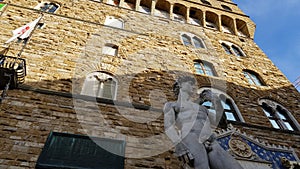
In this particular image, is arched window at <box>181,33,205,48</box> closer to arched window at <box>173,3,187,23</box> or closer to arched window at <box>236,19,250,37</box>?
arched window at <box>173,3,187,23</box>

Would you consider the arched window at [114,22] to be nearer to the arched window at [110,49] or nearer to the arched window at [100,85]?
the arched window at [110,49]

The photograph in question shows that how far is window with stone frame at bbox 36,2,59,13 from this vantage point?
32.2 ft

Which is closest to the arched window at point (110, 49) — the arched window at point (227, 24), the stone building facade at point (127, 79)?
the stone building facade at point (127, 79)

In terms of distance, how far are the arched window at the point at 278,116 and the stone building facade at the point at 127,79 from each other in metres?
0.03

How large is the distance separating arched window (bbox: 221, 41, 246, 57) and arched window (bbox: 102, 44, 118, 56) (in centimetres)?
512

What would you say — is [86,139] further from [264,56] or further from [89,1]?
[264,56]

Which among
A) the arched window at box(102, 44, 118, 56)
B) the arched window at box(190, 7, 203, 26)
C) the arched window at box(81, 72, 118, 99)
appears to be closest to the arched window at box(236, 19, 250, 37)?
the arched window at box(190, 7, 203, 26)

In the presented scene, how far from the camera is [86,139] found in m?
4.61

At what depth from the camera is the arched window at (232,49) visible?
34.6 feet

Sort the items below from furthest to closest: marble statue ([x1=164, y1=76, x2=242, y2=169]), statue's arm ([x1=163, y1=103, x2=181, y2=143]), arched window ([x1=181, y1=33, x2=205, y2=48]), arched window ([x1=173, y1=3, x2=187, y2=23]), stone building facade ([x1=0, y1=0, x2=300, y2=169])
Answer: arched window ([x1=173, y1=3, x2=187, y2=23])
arched window ([x1=181, y1=33, x2=205, y2=48])
stone building facade ([x1=0, y1=0, x2=300, y2=169])
statue's arm ([x1=163, y1=103, x2=181, y2=143])
marble statue ([x1=164, y1=76, x2=242, y2=169])

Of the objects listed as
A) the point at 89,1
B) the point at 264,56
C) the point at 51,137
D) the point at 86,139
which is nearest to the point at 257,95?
the point at 264,56

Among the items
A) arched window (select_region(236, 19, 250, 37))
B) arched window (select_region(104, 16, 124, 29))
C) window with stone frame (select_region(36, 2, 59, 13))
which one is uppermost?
arched window (select_region(236, 19, 250, 37))

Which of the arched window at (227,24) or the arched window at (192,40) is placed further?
the arched window at (227,24)

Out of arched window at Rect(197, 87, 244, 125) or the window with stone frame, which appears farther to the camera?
the window with stone frame
